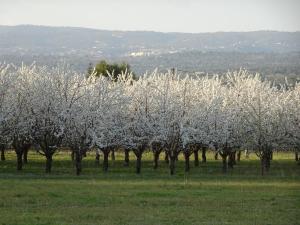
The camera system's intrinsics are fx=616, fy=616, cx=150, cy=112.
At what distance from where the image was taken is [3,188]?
31094mm

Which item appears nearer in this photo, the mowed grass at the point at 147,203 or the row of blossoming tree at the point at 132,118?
the mowed grass at the point at 147,203

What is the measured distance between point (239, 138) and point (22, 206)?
108 feet

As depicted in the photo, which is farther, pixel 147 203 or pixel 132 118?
pixel 132 118

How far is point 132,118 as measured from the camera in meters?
54.3

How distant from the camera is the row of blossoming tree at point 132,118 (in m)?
47.7

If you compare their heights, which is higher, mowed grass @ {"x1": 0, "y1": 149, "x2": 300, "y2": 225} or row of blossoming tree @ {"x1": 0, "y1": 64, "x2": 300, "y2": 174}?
row of blossoming tree @ {"x1": 0, "y1": 64, "x2": 300, "y2": 174}

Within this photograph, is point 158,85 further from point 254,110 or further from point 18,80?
point 18,80

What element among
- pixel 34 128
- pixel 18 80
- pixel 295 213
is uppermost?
pixel 18 80

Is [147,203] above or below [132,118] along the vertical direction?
below

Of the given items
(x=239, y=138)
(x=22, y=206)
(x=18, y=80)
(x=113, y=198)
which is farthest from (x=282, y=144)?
(x=22, y=206)

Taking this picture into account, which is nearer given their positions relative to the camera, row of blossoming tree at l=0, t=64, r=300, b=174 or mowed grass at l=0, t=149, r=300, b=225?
mowed grass at l=0, t=149, r=300, b=225

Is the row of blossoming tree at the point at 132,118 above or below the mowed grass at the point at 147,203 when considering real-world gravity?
above

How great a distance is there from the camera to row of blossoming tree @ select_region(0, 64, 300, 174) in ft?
156

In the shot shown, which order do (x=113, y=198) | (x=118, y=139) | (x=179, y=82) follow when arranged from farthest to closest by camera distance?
1. (x=179, y=82)
2. (x=118, y=139)
3. (x=113, y=198)
